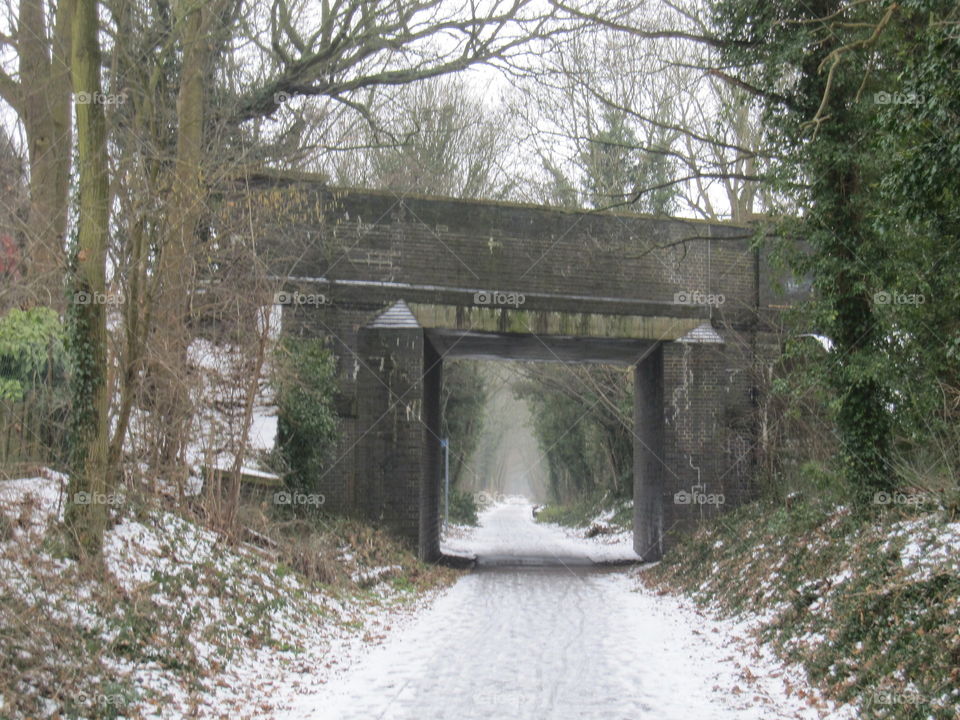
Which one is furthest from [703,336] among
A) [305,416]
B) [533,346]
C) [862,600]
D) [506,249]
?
[862,600]

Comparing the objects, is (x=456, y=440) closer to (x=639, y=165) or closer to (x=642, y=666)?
(x=639, y=165)

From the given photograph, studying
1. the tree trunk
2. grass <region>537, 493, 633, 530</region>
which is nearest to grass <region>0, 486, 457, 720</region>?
the tree trunk

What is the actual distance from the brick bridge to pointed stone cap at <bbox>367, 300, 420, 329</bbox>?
0.03 metres

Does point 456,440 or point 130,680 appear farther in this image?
point 456,440

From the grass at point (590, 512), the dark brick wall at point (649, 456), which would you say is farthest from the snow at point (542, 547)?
the dark brick wall at point (649, 456)

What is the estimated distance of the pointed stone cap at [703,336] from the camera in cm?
1869

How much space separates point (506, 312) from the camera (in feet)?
58.8

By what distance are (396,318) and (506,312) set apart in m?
2.16

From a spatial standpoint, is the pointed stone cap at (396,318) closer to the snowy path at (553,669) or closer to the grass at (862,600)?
the snowy path at (553,669)

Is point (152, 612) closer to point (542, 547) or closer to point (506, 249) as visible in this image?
point (506, 249)

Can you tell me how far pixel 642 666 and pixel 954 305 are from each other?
516 centimetres

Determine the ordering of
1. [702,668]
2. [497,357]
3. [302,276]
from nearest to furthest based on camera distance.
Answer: [702,668], [302,276], [497,357]

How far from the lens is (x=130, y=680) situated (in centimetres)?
671

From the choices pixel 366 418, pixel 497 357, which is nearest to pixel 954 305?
pixel 366 418
